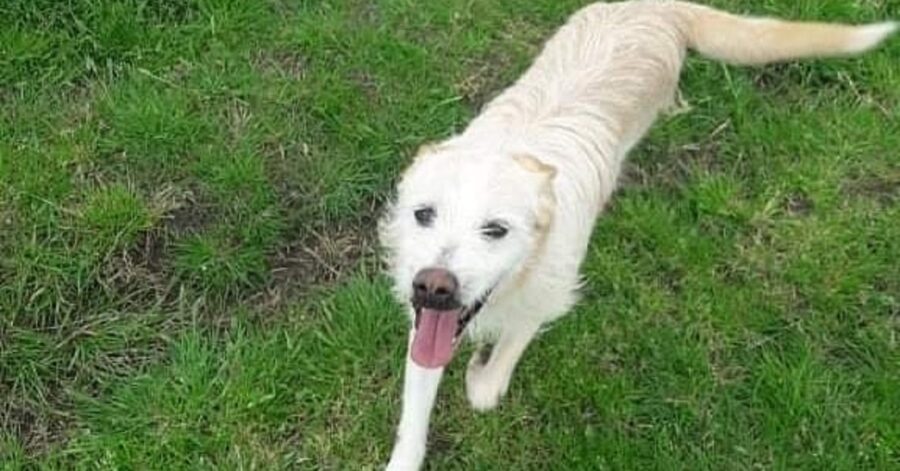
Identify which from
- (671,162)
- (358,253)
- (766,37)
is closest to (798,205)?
(671,162)

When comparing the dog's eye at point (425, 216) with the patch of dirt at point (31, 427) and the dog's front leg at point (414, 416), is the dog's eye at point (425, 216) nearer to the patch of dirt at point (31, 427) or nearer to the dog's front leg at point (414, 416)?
the dog's front leg at point (414, 416)

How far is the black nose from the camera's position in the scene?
3.09 meters

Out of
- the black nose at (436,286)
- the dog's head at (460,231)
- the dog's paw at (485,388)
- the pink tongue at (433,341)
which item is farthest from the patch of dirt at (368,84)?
the black nose at (436,286)

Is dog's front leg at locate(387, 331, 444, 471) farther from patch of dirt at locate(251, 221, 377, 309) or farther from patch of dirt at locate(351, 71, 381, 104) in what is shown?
patch of dirt at locate(351, 71, 381, 104)

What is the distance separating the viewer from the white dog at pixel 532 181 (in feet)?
10.5

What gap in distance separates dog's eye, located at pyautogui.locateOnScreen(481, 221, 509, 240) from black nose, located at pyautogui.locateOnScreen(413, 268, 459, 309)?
153 mm

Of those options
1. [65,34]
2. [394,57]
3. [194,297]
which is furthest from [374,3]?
[194,297]

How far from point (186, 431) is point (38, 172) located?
100cm

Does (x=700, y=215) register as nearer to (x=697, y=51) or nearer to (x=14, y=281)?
(x=697, y=51)

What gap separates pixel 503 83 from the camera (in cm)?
480

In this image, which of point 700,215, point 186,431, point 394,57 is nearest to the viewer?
point 186,431

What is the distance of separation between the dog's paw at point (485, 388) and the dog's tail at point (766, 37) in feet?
3.94

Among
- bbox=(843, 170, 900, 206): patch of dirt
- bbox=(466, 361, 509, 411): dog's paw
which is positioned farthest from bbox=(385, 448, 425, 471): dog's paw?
bbox=(843, 170, 900, 206): patch of dirt

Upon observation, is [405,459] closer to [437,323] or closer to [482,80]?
[437,323]
